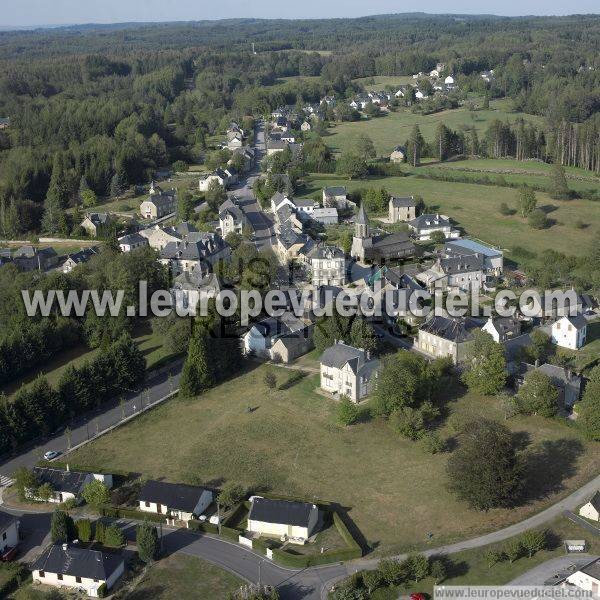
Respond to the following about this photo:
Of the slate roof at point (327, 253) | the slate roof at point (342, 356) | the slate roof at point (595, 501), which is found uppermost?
the slate roof at point (327, 253)

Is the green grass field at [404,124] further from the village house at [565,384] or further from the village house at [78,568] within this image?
the village house at [78,568]

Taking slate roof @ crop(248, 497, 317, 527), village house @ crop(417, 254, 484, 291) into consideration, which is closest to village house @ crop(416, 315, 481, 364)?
village house @ crop(417, 254, 484, 291)

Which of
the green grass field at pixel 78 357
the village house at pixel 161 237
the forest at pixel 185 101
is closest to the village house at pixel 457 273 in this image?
the green grass field at pixel 78 357

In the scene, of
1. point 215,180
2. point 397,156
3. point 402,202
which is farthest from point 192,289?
point 397,156

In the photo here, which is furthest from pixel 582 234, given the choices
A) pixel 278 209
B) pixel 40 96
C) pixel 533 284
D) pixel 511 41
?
pixel 511 41

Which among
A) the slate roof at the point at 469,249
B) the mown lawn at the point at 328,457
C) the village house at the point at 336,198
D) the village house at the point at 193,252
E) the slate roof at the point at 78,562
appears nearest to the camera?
the slate roof at the point at 78,562

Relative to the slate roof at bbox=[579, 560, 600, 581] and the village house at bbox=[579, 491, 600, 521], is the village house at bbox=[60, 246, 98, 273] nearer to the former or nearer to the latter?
the village house at bbox=[579, 491, 600, 521]

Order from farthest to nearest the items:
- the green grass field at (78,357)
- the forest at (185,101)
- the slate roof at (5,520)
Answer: the forest at (185,101) < the green grass field at (78,357) < the slate roof at (5,520)
